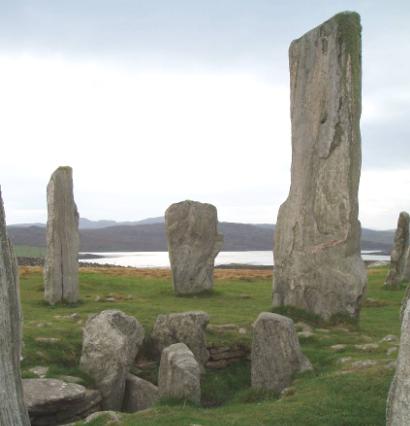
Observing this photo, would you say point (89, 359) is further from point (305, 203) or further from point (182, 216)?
point (182, 216)

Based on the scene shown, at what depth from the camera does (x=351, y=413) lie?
10.2m

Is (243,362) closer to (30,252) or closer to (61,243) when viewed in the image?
(61,243)

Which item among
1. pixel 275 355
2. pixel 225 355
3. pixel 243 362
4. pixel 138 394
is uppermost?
pixel 275 355

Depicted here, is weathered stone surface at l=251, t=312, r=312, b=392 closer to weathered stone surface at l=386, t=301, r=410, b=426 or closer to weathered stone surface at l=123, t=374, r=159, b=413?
weathered stone surface at l=123, t=374, r=159, b=413

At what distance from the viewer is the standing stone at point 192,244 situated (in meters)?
25.4

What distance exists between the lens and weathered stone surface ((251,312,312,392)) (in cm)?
1269

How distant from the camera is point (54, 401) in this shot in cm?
1151

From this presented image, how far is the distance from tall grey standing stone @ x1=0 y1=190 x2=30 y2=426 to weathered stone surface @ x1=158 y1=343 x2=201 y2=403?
19.9ft

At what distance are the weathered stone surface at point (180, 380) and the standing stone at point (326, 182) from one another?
664 centimetres

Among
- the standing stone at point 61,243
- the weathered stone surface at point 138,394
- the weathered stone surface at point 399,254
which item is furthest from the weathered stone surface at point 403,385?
the weathered stone surface at point 399,254

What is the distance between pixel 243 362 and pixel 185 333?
1.80 metres

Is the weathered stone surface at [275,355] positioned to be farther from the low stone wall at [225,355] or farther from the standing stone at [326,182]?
the standing stone at [326,182]

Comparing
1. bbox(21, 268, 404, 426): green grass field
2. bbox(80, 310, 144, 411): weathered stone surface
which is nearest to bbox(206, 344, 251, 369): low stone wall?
bbox(21, 268, 404, 426): green grass field

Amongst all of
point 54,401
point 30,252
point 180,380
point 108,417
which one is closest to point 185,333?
point 180,380
